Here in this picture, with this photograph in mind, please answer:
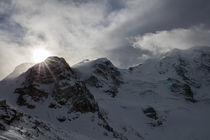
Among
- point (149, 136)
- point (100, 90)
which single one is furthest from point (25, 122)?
point (100, 90)

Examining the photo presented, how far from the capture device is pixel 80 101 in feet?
152

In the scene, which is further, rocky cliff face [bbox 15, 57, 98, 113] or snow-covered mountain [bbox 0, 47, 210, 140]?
rocky cliff face [bbox 15, 57, 98, 113]

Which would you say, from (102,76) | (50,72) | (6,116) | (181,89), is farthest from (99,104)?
(181,89)

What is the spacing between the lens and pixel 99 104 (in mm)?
62656

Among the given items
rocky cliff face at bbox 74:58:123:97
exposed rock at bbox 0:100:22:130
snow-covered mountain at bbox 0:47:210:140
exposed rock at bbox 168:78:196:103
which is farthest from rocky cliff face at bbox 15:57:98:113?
exposed rock at bbox 168:78:196:103

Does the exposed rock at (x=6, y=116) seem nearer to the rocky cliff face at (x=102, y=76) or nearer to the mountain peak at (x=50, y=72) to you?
the mountain peak at (x=50, y=72)

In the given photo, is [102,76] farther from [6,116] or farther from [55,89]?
[6,116]

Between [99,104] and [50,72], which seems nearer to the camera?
[50,72]

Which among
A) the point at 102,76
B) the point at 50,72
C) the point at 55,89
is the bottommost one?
the point at 55,89

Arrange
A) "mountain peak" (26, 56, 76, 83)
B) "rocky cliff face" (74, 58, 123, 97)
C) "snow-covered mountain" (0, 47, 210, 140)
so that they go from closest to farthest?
1. "snow-covered mountain" (0, 47, 210, 140)
2. "mountain peak" (26, 56, 76, 83)
3. "rocky cliff face" (74, 58, 123, 97)

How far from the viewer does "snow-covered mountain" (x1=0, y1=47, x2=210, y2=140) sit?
31.2 m

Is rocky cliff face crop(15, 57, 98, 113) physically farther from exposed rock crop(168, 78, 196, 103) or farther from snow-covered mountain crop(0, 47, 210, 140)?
exposed rock crop(168, 78, 196, 103)

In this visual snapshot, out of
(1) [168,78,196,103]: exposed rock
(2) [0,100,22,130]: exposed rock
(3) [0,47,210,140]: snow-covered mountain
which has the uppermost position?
(1) [168,78,196,103]: exposed rock

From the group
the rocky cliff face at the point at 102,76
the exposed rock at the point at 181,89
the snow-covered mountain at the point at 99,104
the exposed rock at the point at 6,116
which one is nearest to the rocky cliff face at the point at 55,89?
the snow-covered mountain at the point at 99,104
